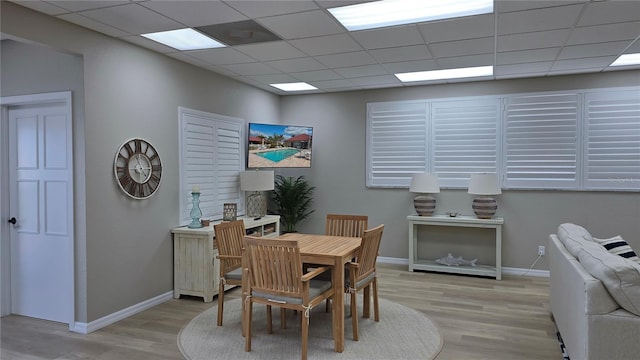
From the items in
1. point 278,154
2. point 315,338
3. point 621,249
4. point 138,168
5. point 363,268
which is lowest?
point 315,338

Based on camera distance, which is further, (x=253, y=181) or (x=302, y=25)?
(x=253, y=181)

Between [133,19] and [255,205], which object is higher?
[133,19]

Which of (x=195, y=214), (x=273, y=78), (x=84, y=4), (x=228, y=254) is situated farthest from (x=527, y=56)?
(x=84, y=4)

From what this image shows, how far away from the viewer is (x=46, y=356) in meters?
3.09

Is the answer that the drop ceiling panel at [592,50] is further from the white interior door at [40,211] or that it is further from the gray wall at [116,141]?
the white interior door at [40,211]

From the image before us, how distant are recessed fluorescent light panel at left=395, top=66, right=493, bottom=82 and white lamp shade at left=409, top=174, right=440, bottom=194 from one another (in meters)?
1.31

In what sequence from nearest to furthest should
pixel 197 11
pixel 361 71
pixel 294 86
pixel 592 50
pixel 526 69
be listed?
pixel 197 11
pixel 592 50
pixel 526 69
pixel 361 71
pixel 294 86

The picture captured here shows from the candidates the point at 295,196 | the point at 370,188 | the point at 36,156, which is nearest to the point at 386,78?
the point at 370,188

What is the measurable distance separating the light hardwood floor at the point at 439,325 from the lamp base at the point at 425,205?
1066mm

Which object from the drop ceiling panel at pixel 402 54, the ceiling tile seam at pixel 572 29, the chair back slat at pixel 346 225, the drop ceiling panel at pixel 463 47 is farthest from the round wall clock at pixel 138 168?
the ceiling tile seam at pixel 572 29

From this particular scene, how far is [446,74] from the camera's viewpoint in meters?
5.25

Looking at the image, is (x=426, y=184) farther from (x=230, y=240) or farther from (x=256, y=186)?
(x=230, y=240)

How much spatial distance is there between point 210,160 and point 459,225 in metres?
3.31

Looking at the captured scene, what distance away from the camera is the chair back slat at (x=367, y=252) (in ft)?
10.8
